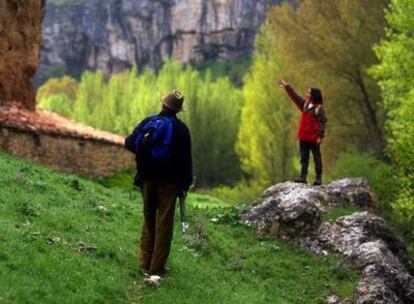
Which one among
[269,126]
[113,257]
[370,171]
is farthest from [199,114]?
[113,257]

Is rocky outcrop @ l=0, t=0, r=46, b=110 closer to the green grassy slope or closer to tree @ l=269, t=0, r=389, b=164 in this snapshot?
the green grassy slope

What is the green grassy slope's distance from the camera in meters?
9.20

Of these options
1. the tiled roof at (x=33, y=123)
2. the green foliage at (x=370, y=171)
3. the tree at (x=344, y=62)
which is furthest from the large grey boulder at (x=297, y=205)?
the tree at (x=344, y=62)

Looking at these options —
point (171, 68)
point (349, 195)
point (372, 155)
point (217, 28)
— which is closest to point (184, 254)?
point (349, 195)

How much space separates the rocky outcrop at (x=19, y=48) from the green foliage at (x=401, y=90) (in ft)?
42.8

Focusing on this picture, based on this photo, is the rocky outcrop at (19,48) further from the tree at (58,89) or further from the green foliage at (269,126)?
the tree at (58,89)

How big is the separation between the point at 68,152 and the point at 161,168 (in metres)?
13.9

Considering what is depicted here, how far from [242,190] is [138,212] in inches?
986

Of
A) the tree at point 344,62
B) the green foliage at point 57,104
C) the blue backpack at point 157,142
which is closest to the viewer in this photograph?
the blue backpack at point 157,142

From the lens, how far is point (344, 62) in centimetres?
2764

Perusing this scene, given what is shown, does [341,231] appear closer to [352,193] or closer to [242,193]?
[352,193]

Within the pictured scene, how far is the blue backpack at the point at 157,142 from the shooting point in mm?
10336

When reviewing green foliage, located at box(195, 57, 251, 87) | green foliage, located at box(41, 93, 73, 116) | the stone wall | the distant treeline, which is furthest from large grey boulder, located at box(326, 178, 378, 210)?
green foliage, located at box(195, 57, 251, 87)

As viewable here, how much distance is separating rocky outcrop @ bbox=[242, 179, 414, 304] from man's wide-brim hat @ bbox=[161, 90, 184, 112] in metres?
5.43
